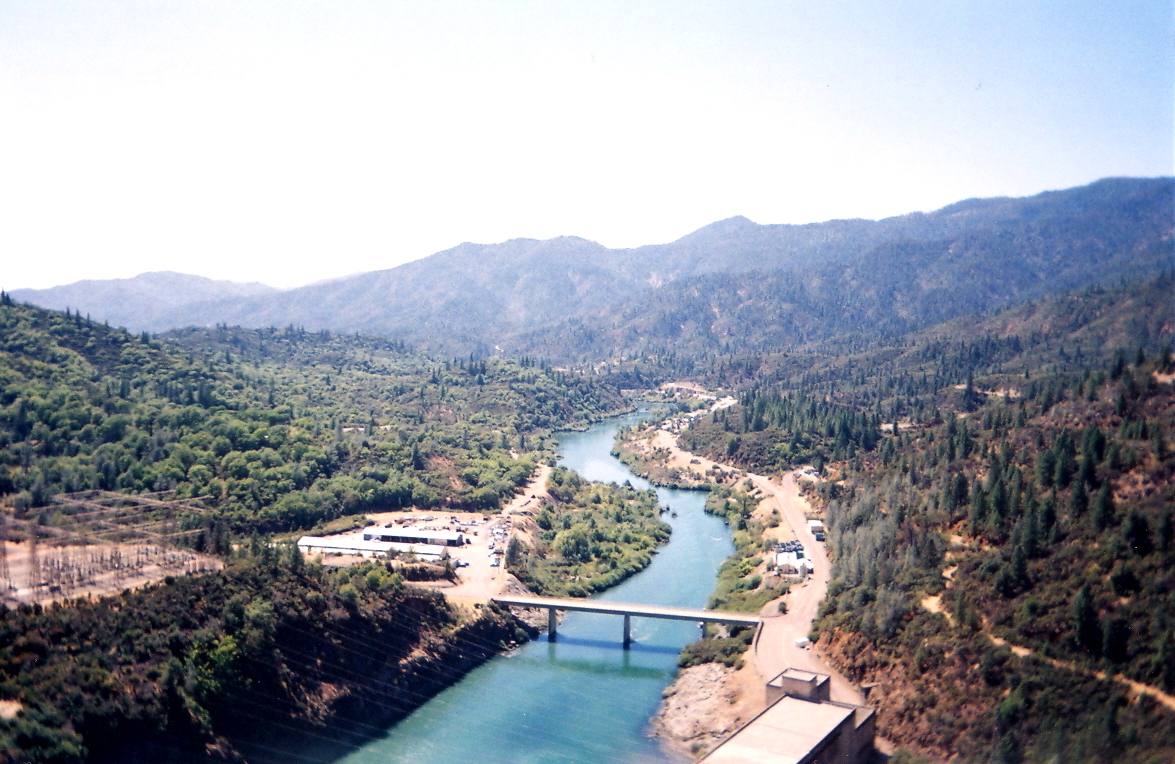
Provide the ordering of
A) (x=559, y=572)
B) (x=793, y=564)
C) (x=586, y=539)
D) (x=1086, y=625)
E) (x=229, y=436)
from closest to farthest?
(x=1086, y=625)
(x=793, y=564)
(x=559, y=572)
(x=586, y=539)
(x=229, y=436)

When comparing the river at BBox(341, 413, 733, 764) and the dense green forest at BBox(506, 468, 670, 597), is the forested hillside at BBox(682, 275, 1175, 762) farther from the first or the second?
the dense green forest at BBox(506, 468, 670, 597)

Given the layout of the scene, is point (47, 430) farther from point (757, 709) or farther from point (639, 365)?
point (639, 365)

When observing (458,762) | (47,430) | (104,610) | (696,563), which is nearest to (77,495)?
(47,430)

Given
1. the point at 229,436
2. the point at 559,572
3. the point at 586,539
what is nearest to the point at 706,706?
the point at 559,572

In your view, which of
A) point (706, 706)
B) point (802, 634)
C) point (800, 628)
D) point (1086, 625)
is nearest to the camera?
point (1086, 625)

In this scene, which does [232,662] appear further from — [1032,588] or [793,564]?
[1032,588]

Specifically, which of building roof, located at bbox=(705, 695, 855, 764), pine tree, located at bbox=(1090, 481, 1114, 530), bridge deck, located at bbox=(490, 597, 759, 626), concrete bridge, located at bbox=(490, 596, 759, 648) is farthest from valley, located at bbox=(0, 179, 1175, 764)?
building roof, located at bbox=(705, 695, 855, 764)

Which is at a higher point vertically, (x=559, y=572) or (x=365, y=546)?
(x=365, y=546)
